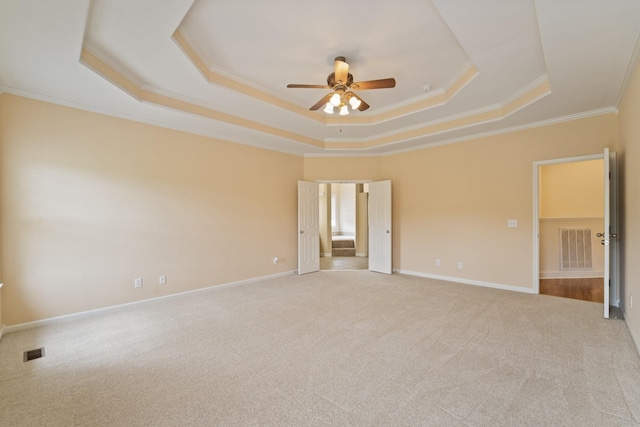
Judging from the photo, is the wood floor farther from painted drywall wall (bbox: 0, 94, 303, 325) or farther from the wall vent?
painted drywall wall (bbox: 0, 94, 303, 325)

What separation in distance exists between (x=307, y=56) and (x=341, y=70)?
433 mm

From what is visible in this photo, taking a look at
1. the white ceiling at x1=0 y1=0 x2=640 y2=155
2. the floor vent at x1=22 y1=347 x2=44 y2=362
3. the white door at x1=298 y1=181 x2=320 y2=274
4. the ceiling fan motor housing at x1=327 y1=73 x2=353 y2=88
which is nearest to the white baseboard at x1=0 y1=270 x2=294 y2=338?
the floor vent at x1=22 y1=347 x2=44 y2=362

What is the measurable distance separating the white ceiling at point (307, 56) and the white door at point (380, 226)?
6.24 ft

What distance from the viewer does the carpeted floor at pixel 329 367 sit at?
5.88 ft

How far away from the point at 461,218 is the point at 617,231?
1962 mm

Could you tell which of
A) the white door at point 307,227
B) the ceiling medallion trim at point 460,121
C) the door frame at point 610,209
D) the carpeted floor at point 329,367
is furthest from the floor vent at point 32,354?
the door frame at point 610,209

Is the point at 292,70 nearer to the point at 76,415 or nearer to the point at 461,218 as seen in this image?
the point at 76,415

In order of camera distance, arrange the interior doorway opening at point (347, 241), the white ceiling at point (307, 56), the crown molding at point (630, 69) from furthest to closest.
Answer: the interior doorway opening at point (347, 241)
the crown molding at point (630, 69)
the white ceiling at point (307, 56)

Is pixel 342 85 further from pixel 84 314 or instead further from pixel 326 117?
pixel 84 314

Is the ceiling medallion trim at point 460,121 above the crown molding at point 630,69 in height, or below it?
above

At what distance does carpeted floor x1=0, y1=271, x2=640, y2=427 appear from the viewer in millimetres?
1791

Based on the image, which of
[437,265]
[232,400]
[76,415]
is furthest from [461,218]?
[76,415]

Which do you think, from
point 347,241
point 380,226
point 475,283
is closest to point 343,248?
point 347,241

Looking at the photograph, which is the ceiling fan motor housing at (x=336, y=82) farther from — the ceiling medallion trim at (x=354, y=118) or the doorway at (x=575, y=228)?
the doorway at (x=575, y=228)
